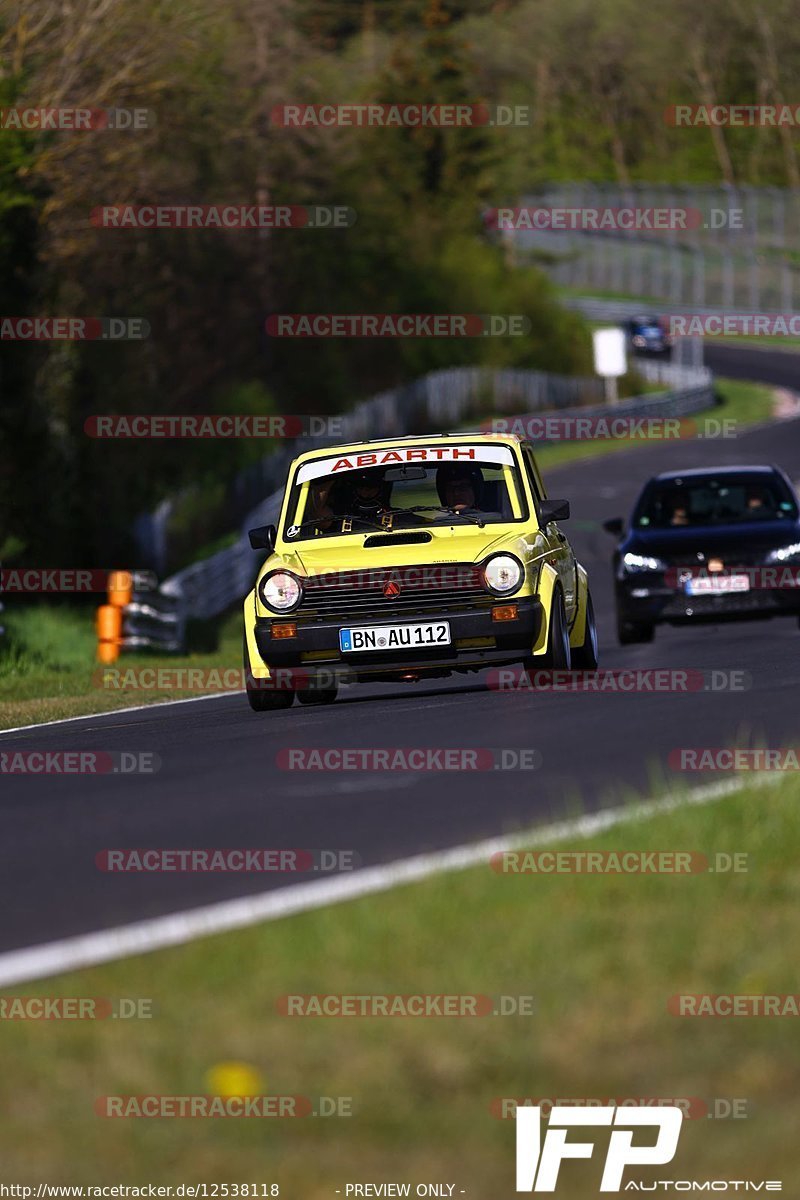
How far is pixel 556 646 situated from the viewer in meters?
14.6

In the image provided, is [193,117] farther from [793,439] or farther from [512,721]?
[512,721]

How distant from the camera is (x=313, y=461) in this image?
15.7m

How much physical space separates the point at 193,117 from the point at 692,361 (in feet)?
126

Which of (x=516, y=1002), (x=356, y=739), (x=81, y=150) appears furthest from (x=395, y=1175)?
(x=81, y=150)
